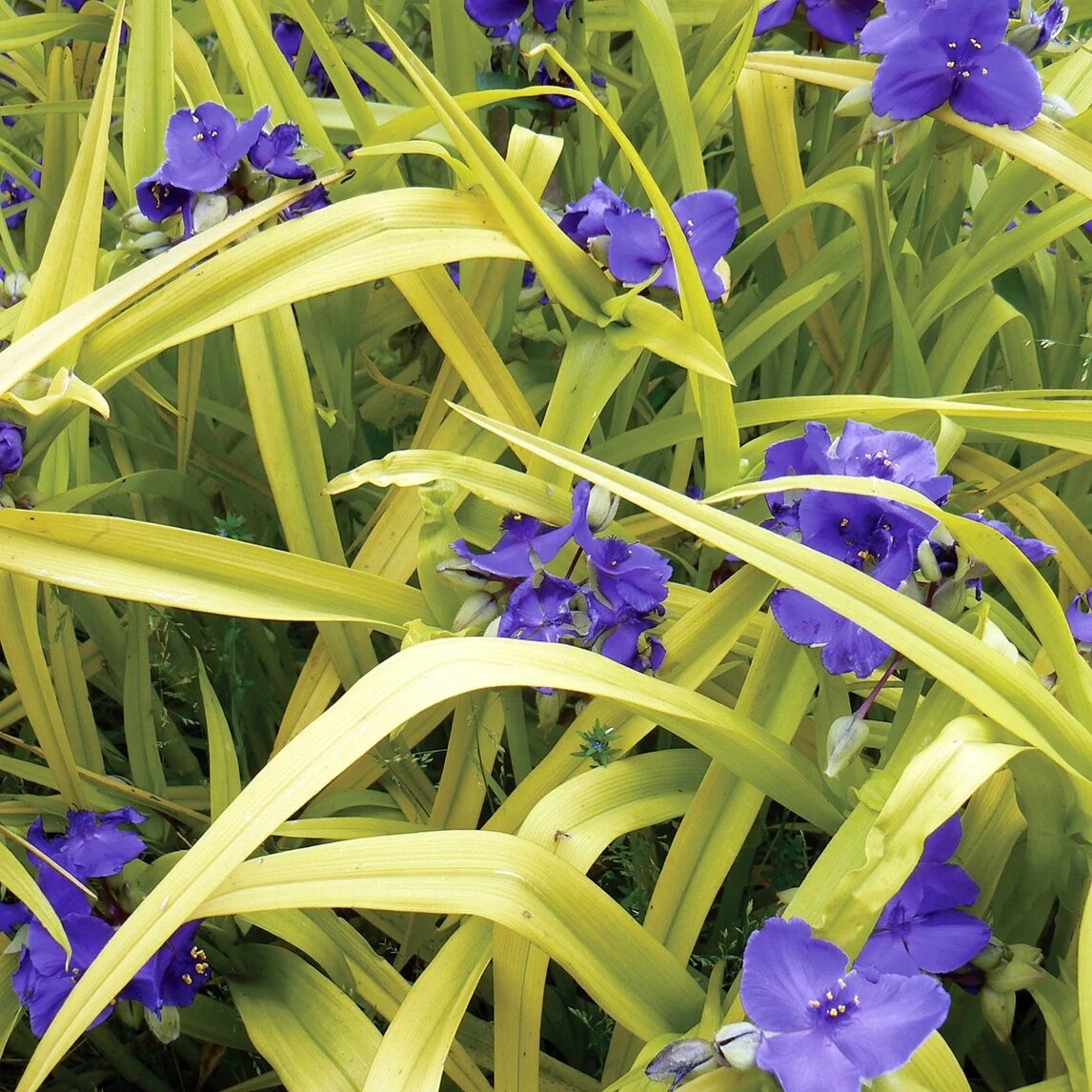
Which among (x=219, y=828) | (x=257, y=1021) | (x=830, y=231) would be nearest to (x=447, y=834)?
(x=219, y=828)

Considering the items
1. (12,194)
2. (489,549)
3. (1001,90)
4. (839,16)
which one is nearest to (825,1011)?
(489,549)

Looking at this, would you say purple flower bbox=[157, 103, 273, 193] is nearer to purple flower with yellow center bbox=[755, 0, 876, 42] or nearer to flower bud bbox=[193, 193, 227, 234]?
flower bud bbox=[193, 193, 227, 234]

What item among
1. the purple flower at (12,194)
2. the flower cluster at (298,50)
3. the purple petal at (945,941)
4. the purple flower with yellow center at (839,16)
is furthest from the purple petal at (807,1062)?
the purple flower at (12,194)

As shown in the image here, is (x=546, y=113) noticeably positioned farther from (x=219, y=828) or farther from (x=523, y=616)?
(x=219, y=828)

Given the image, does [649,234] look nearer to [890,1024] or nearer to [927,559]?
[927,559]

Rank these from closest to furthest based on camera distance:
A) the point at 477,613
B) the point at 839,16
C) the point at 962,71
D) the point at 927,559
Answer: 1. the point at 927,559
2. the point at 477,613
3. the point at 962,71
4. the point at 839,16

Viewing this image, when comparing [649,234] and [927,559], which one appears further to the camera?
[649,234]

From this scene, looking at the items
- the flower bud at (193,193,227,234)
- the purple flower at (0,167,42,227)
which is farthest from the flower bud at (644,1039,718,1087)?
the purple flower at (0,167,42,227)
